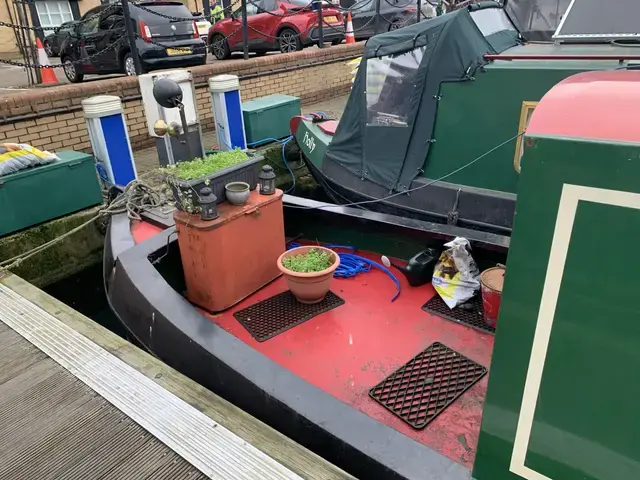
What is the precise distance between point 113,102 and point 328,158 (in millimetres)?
2191

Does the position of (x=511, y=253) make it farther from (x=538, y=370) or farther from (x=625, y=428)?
(x=625, y=428)

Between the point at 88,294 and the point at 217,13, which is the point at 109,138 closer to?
the point at 88,294

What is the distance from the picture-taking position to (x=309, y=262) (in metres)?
3.04

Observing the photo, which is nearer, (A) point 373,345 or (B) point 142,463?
(B) point 142,463

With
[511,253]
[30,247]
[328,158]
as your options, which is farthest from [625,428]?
[30,247]

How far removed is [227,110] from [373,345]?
13.6 feet

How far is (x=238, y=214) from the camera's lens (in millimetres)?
2916

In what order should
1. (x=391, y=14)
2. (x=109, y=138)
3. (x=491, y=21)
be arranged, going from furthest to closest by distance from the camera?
(x=391, y=14) → (x=109, y=138) → (x=491, y=21)

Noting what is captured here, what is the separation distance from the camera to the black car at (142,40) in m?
8.34

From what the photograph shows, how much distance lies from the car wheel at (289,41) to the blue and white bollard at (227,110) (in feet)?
16.6

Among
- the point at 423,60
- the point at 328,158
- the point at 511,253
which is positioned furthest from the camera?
the point at 328,158

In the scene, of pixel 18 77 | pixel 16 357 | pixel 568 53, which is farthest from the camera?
pixel 18 77

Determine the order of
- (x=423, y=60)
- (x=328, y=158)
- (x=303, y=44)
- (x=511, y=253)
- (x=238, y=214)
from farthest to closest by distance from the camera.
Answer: (x=303, y=44), (x=328, y=158), (x=423, y=60), (x=238, y=214), (x=511, y=253)

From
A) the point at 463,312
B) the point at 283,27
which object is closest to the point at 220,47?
the point at 283,27
